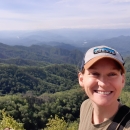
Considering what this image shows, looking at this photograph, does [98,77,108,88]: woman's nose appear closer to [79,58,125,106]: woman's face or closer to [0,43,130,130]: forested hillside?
[79,58,125,106]: woman's face

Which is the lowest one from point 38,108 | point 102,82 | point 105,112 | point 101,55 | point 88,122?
point 38,108

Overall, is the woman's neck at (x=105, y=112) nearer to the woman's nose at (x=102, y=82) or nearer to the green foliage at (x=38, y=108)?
the woman's nose at (x=102, y=82)

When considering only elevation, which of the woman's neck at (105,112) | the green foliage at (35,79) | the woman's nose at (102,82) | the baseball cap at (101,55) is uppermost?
the green foliage at (35,79)

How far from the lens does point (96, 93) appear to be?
2.42 m

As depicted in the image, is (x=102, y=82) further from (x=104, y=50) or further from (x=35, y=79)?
(x=35, y=79)

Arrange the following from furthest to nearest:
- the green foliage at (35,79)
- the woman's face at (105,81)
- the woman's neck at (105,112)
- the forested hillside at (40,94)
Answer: the green foliage at (35,79)
the forested hillside at (40,94)
the woman's neck at (105,112)
the woman's face at (105,81)

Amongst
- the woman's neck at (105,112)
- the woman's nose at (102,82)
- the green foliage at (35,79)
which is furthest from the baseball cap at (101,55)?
the green foliage at (35,79)

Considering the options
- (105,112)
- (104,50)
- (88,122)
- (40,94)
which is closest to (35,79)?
(40,94)

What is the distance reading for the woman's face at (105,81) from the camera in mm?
2316

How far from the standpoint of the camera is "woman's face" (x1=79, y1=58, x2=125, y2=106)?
232 cm

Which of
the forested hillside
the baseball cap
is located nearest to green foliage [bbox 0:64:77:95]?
the forested hillside

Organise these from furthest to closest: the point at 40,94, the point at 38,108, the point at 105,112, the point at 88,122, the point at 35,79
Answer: the point at 35,79, the point at 40,94, the point at 38,108, the point at 88,122, the point at 105,112

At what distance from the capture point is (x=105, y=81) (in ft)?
7.63

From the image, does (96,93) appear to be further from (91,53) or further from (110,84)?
(91,53)
